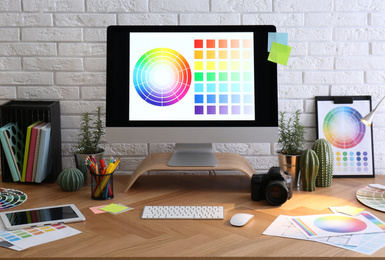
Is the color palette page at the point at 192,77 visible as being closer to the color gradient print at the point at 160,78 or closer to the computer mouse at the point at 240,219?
the color gradient print at the point at 160,78

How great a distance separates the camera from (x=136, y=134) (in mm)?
1736

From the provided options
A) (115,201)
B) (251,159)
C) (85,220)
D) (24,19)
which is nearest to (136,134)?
(115,201)

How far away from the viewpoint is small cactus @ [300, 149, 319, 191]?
171cm

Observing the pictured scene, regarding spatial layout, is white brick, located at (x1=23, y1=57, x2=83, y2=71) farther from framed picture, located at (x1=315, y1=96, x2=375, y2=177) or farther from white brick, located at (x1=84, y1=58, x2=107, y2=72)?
framed picture, located at (x1=315, y1=96, x2=375, y2=177)

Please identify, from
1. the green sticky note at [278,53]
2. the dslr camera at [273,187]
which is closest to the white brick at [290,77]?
the green sticky note at [278,53]

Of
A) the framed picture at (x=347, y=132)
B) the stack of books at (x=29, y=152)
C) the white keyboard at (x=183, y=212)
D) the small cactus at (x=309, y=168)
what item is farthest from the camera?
the framed picture at (x=347, y=132)

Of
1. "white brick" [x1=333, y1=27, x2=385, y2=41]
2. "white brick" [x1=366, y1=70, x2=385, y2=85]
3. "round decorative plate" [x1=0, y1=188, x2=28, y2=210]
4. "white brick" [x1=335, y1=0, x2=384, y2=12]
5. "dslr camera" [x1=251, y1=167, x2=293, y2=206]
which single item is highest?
"white brick" [x1=335, y1=0, x2=384, y2=12]

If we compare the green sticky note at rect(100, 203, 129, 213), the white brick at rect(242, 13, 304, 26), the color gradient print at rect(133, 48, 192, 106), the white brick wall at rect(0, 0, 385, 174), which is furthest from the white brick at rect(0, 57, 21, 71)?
the white brick at rect(242, 13, 304, 26)

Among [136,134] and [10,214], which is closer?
[10,214]

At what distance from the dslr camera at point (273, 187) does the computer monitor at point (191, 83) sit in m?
0.17

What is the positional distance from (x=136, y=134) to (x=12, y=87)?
0.64 metres

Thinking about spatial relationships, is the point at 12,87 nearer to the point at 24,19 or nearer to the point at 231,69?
the point at 24,19

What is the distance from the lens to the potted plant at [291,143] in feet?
5.84

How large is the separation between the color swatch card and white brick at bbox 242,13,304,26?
85 cm
